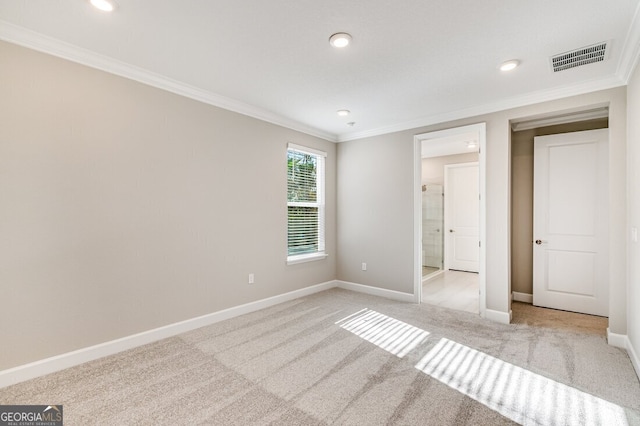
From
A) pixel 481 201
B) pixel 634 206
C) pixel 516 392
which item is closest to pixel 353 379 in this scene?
pixel 516 392

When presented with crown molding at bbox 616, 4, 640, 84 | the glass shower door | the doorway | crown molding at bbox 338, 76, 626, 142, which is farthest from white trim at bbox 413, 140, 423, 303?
the glass shower door

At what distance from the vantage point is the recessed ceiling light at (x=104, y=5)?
1.88 m

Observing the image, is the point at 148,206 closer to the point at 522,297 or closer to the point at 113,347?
the point at 113,347

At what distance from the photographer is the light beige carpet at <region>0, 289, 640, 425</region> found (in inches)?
74.1

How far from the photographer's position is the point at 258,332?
3.16m

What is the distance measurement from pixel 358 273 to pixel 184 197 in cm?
300

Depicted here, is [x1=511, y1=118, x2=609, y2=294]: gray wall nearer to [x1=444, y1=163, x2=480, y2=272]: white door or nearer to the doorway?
the doorway

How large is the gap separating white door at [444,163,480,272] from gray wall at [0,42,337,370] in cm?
474

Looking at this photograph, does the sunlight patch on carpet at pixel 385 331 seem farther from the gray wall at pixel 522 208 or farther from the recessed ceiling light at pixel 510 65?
the recessed ceiling light at pixel 510 65

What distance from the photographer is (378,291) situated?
15.3ft

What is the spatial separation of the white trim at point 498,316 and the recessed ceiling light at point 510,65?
8.90 feet

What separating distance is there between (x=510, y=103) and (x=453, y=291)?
3.02m

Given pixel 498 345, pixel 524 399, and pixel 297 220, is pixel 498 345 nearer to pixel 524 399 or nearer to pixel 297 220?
pixel 524 399

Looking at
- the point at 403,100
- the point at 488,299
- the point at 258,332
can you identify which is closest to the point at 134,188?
the point at 258,332
